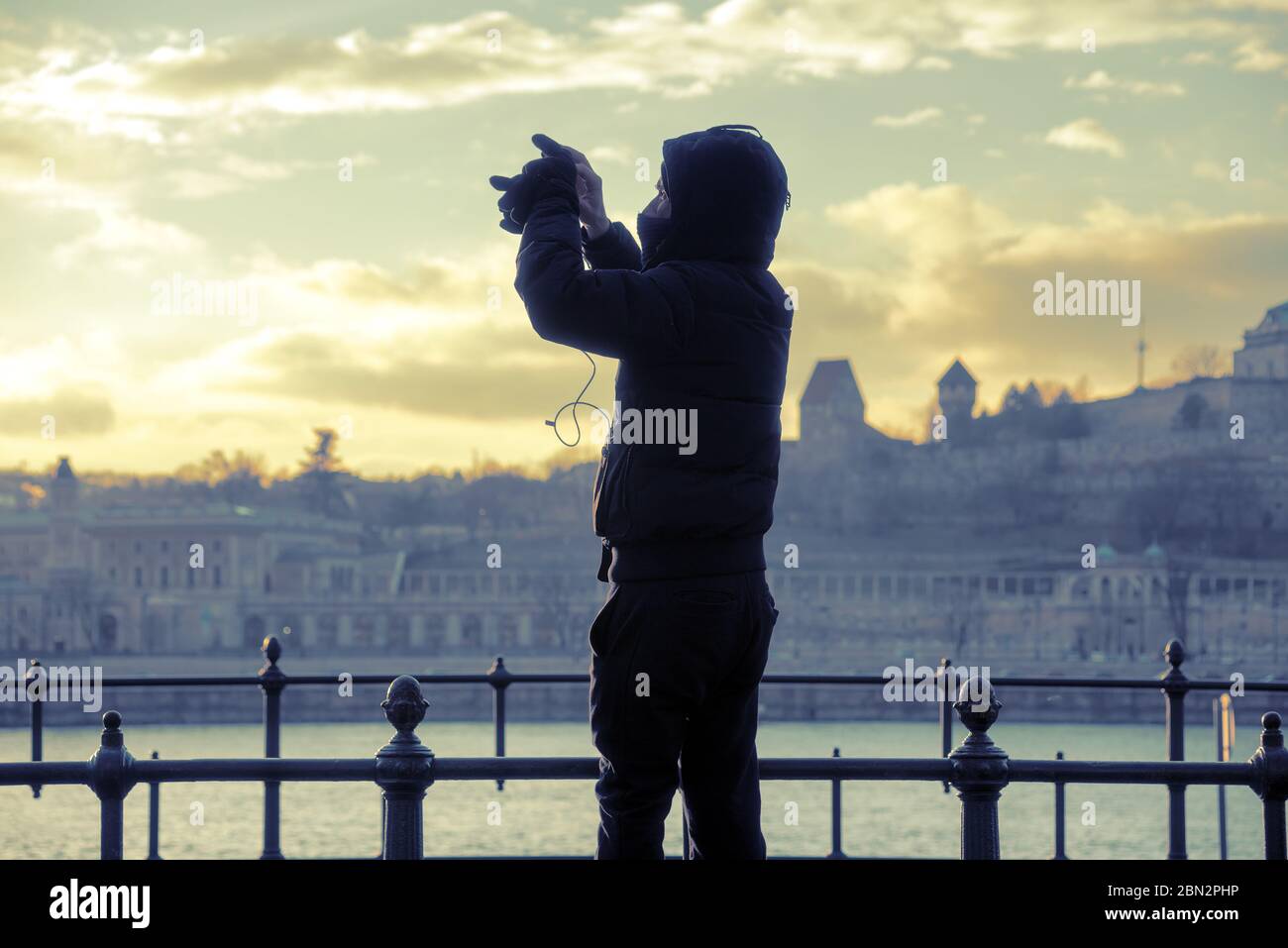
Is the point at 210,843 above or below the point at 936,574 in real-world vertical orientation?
below

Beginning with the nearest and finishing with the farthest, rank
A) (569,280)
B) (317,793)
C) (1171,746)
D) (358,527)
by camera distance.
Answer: (569,280) < (1171,746) < (317,793) < (358,527)

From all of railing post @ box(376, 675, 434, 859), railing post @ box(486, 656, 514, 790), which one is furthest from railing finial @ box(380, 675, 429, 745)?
railing post @ box(486, 656, 514, 790)

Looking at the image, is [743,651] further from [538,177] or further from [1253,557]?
[1253,557]

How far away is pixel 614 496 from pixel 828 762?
0.89 meters

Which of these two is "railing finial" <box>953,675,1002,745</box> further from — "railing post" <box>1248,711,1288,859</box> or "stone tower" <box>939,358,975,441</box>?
"stone tower" <box>939,358,975,441</box>

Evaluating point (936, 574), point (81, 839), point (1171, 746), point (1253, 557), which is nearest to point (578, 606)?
point (936, 574)

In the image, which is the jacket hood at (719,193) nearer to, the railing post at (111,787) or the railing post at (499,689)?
the railing post at (111,787)

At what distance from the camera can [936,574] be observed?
294ft

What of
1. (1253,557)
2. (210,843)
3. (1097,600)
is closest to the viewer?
(210,843)

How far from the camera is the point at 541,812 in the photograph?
40.1m

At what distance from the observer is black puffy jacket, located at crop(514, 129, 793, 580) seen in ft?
8.32

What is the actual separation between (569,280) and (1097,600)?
284 ft

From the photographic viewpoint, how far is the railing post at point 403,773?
131 inches

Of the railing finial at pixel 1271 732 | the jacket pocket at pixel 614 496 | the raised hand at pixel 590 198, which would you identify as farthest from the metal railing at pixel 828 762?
the raised hand at pixel 590 198
